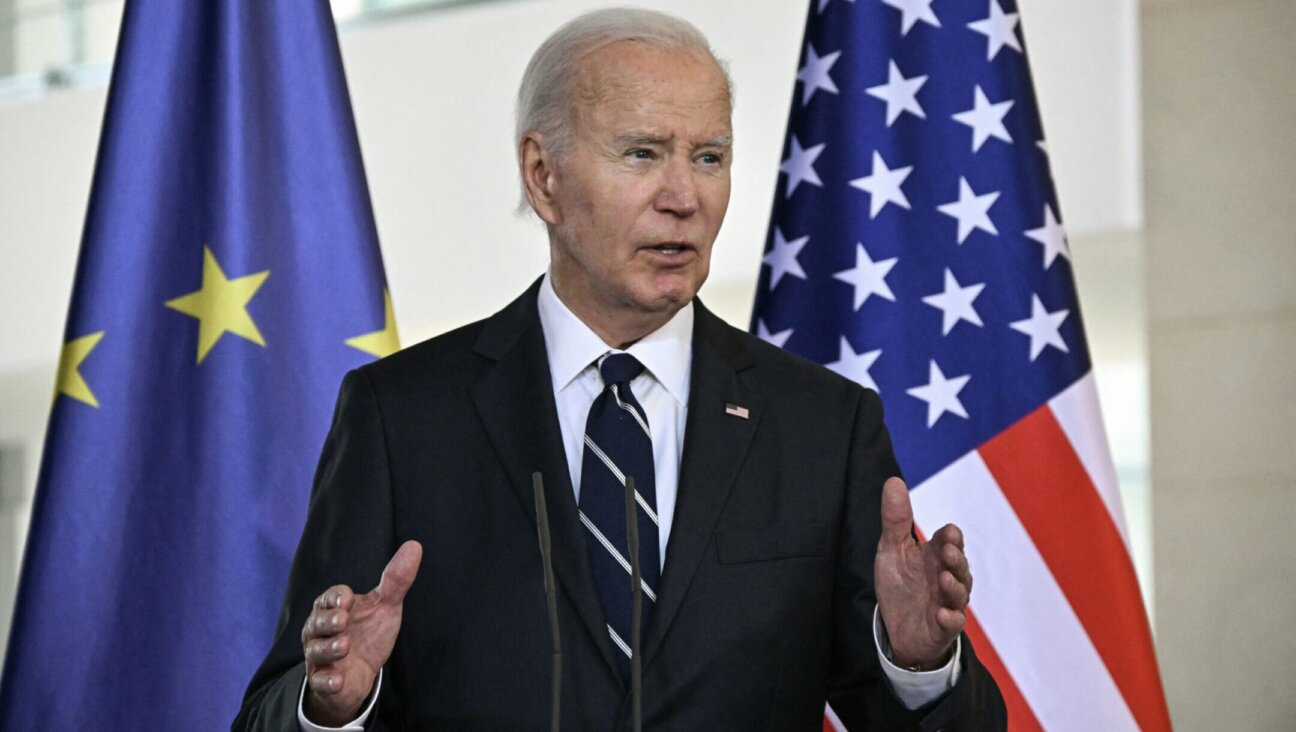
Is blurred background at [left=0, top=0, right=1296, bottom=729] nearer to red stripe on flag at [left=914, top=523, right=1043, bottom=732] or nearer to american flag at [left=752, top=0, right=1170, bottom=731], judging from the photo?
american flag at [left=752, top=0, right=1170, bottom=731]

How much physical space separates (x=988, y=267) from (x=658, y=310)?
102cm

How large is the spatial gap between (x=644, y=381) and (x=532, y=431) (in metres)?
0.15

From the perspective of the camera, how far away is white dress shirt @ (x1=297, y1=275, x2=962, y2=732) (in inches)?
68.0

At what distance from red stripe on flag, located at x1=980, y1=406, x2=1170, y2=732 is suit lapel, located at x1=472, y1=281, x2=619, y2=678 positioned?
103 cm

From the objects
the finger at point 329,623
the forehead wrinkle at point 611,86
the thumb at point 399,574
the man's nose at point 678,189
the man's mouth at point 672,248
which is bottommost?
the finger at point 329,623

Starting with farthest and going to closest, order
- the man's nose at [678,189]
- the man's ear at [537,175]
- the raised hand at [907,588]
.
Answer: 1. the man's ear at [537,175]
2. the man's nose at [678,189]
3. the raised hand at [907,588]

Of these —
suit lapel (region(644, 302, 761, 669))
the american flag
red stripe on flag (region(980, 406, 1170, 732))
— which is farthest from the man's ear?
red stripe on flag (region(980, 406, 1170, 732))

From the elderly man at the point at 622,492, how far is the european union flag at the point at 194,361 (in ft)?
2.61

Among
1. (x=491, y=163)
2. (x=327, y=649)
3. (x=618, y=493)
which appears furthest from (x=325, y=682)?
(x=491, y=163)

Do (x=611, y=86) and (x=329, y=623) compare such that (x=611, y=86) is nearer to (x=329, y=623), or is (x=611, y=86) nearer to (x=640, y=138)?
(x=640, y=138)

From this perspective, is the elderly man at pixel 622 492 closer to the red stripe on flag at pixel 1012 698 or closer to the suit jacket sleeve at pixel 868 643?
the suit jacket sleeve at pixel 868 643

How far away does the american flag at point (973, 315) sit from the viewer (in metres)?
2.48

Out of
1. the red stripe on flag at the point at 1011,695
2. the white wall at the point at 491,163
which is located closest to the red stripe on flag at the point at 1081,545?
the red stripe on flag at the point at 1011,695

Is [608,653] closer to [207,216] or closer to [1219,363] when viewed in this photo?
[207,216]
